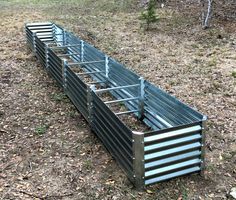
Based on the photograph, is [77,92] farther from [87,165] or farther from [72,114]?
[87,165]

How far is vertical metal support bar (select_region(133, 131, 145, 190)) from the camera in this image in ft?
16.0

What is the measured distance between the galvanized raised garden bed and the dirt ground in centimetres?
26

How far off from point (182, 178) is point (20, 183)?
2.46 metres

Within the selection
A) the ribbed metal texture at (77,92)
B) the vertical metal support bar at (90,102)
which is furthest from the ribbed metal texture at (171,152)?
the ribbed metal texture at (77,92)

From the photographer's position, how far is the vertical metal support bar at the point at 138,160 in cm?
488

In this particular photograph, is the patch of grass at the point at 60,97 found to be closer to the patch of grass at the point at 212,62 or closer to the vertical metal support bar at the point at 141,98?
the vertical metal support bar at the point at 141,98


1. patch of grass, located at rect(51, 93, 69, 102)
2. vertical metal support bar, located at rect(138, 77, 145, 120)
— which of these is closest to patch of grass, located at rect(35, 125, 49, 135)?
patch of grass, located at rect(51, 93, 69, 102)

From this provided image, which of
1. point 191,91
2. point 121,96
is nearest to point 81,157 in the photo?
point 121,96

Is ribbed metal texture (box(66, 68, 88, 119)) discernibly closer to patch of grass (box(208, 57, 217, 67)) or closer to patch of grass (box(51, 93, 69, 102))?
patch of grass (box(51, 93, 69, 102))

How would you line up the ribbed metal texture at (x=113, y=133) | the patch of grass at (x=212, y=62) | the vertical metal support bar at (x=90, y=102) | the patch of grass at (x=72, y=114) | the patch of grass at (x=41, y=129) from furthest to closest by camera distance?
the patch of grass at (x=212, y=62), the patch of grass at (x=72, y=114), the patch of grass at (x=41, y=129), the vertical metal support bar at (x=90, y=102), the ribbed metal texture at (x=113, y=133)

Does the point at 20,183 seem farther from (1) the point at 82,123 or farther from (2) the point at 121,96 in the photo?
(2) the point at 121,96

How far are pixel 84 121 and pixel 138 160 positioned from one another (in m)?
2.74

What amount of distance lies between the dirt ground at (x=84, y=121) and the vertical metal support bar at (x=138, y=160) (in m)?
0.15

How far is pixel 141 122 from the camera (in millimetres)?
7316
